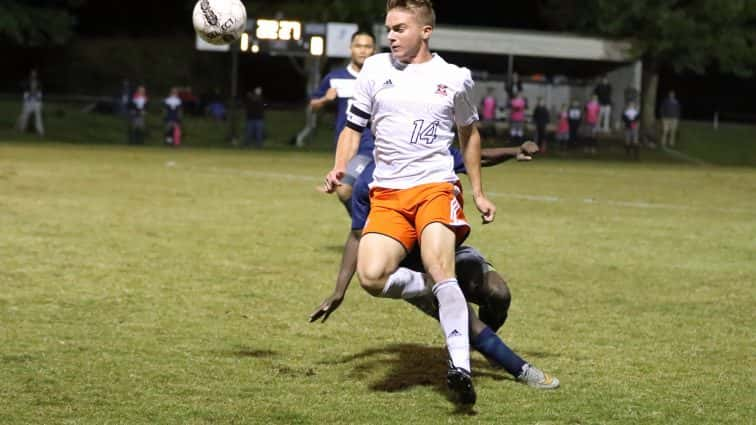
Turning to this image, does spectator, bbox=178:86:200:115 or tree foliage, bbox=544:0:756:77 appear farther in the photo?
spectator, bbox=178:86:200:115

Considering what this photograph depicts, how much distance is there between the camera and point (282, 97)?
57.5 m

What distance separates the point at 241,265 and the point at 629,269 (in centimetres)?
382

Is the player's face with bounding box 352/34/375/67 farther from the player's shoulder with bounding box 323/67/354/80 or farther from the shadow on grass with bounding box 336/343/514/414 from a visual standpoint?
the shadow on grass with bounding box 336/343/514/414

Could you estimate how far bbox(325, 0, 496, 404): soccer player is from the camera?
20.6 feet

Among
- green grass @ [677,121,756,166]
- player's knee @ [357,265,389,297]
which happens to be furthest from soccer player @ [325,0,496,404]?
green grass @ [677,121,756,166]

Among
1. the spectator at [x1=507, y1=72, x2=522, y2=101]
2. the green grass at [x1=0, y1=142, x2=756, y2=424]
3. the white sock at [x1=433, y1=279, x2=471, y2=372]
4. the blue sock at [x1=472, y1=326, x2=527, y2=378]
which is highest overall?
the spectator at [x1=507, y1=72, x2=522, y2=101]

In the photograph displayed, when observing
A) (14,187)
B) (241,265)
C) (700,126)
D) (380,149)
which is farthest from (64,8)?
(380,149)

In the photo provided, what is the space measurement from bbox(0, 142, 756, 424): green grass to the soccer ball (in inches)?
78.3

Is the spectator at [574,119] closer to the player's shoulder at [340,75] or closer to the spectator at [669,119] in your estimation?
the spectator at [669,119]

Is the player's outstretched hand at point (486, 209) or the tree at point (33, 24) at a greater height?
the tree at point (33, 24)

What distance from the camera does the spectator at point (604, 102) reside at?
4423 centimetres

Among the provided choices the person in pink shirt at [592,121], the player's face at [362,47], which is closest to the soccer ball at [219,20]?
the player's face at [362,47]

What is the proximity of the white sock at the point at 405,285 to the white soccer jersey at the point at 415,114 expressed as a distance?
17.9 inches

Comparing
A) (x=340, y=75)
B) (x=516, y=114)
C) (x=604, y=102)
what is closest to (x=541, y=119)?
(x=516, y=114)
